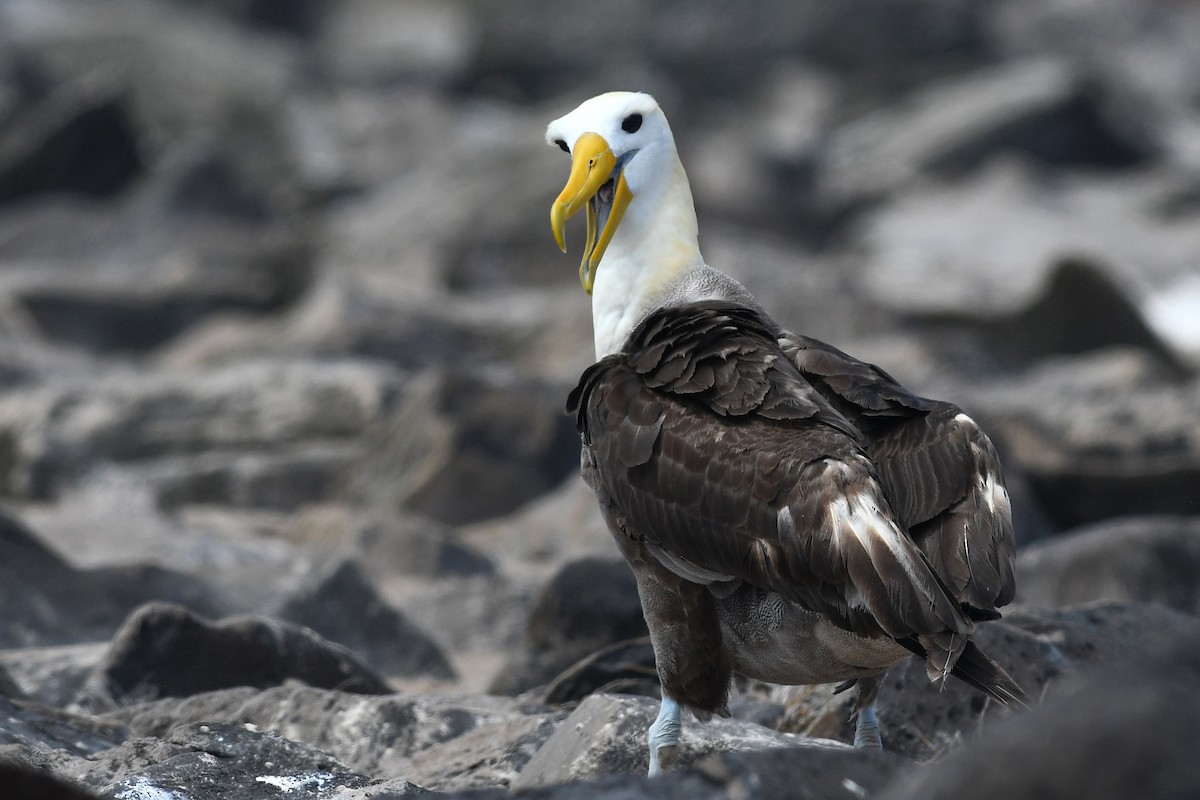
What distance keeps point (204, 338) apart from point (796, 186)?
11110 millimetres

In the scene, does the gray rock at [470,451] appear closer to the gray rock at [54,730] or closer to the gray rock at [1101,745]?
the gray rock at [54,730]

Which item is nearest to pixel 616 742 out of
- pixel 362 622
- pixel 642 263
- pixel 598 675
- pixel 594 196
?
pixel 642 263

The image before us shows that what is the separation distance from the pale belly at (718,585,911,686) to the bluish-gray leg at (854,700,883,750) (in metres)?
0.15

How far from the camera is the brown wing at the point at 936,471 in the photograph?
4.39 m

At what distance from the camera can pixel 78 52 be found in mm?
30172

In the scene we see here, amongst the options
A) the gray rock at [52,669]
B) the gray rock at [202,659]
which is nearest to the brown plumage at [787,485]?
the gray rock at [202,659]

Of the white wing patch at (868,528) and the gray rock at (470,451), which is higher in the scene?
the gray rock at (470,451)

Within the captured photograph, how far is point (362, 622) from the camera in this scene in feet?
26.7

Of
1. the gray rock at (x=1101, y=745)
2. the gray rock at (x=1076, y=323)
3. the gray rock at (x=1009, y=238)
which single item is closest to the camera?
the gray rock at (x=1101, y=745)

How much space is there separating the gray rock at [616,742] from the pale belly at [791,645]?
22 cm

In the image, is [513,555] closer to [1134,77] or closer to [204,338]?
[204,338]

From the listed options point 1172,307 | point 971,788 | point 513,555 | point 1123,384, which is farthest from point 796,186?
point 971,788

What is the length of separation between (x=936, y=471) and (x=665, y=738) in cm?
Result: 103

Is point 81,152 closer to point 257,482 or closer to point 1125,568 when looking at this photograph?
point 257,482
